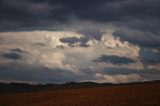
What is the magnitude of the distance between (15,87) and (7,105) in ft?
432

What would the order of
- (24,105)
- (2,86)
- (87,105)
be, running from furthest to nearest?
(2,86)
(24,105)
(87,105)

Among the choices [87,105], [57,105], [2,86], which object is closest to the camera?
[87,105]

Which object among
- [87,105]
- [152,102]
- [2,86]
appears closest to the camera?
[152,102]

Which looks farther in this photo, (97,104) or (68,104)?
(68,104)

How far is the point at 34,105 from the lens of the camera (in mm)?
62094

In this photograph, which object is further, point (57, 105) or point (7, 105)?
point (7, 105)

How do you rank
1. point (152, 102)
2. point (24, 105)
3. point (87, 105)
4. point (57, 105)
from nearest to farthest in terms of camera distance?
point (152, 102) → point (87, 105) → point (57, 105) → point (24, 105)

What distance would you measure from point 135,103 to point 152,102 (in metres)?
2.26

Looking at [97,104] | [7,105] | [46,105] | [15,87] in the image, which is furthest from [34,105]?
[15,87]

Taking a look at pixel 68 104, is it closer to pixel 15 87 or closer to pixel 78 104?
pixel 78 104

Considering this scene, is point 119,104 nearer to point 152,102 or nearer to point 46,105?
point 152,102

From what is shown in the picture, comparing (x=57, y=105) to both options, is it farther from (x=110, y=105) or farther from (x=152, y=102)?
(x=152, y=102)

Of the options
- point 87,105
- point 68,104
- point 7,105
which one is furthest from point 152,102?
point 7,105

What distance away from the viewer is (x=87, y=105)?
54.2 metres
